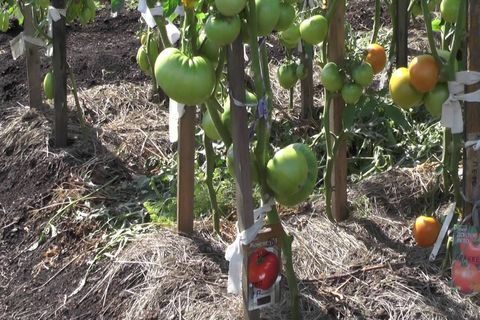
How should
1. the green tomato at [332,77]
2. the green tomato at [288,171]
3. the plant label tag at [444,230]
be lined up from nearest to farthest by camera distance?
the green tomato at [288,171] < the plant label tag at [444,230] < the green tomato at [332,77]

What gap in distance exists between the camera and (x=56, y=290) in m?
3.04

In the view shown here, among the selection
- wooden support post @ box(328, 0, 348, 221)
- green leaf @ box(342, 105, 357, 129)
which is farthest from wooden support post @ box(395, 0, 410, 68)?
green leaf @ box(342, 105, 357, 129)

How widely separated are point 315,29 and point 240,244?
91cm

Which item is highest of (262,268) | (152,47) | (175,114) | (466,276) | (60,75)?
(152,47)

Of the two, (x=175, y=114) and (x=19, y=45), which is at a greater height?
(x=19, y=45)

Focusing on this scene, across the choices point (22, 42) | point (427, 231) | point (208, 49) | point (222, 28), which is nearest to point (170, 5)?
point (208, 49)

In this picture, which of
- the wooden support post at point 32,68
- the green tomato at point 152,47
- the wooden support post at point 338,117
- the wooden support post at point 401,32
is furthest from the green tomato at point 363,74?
the wooden support post at point 32,68

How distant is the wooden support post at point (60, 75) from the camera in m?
3.95

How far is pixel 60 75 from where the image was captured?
13.1ft

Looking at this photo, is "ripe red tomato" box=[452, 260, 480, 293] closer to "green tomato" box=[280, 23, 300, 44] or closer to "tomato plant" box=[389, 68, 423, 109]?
"tomato plant" box=[389, 68, 423, 109]

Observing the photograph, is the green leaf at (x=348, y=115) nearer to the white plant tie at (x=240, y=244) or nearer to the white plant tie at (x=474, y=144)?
the white plant tie at (x=474, y=144)

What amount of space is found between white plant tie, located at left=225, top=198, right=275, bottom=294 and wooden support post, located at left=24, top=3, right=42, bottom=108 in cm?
270

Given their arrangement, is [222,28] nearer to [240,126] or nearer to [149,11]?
[240,126]

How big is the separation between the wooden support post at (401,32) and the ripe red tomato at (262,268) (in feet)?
6.23
